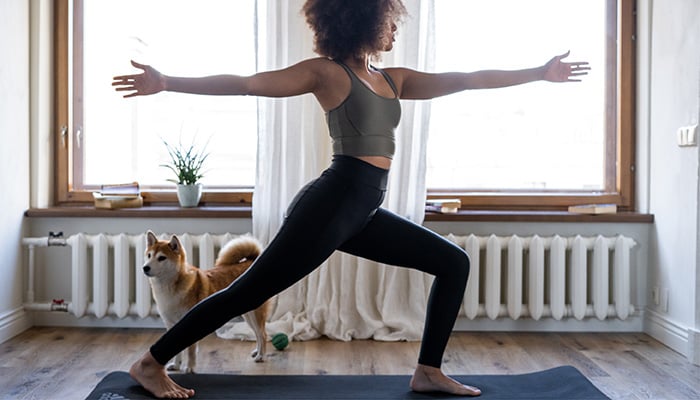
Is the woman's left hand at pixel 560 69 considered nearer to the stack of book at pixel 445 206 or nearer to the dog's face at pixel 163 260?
the stack of book at pixel 445 206

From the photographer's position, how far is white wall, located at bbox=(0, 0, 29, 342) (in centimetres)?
345

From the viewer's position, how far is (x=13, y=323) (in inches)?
140

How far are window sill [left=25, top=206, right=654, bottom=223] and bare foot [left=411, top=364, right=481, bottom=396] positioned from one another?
1255mm

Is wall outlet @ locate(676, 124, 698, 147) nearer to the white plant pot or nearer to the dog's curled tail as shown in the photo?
the dog's curled tail

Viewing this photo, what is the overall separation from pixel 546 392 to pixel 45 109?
276 cm

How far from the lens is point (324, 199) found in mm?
2266

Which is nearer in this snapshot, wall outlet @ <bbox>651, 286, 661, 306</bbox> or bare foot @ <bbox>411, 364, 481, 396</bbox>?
bare foot @ <bbox>411, 364, 481, 396</bbox>

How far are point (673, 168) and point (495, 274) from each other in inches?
37.7

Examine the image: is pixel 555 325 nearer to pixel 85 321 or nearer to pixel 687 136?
pixel 687 136

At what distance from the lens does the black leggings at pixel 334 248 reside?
7.38 feet

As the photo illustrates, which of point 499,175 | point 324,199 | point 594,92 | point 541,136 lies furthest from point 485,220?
point 324,199

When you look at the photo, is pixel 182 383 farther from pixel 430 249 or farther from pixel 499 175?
pixel 499 175

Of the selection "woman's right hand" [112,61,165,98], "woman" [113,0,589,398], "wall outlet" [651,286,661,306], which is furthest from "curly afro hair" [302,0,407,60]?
"wall outlet" [651,286,661,306]

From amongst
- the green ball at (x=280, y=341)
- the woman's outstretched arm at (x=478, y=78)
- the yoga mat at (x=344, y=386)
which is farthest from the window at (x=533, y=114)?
Answer: the woman's outstretched arm at (x=478, y=78)
